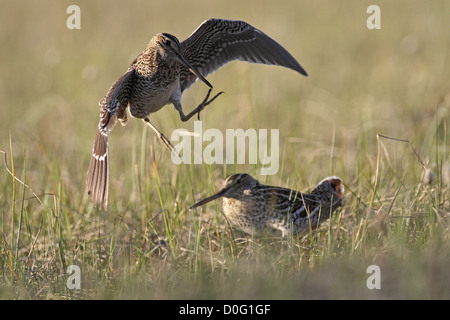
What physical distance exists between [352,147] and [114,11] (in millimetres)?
11101

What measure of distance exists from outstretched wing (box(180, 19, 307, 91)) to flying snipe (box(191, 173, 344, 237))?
4.09ft

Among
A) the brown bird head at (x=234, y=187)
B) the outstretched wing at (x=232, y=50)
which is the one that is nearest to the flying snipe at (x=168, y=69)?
the outstretched wing at (x=232, y=50)

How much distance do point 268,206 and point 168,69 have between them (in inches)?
60.8

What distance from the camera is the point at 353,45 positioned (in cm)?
1459

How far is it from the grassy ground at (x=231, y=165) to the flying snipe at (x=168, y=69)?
39 centimetres

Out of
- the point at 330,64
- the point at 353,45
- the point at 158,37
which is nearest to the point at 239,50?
the point at 158,37

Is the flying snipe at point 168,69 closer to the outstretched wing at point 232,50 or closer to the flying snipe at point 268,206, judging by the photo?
the outstretched wing at point 232,50

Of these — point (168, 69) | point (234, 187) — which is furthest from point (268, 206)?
point (168, 69)

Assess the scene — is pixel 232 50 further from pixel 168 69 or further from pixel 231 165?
pixel 231 165

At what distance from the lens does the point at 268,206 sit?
6.33 meters

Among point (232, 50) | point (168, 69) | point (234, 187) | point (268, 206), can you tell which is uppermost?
point (232, 50)

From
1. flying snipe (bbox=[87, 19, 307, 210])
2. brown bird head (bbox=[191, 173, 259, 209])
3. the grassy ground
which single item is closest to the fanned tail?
flying snipe (bbox=[87, 19, 307, 210])

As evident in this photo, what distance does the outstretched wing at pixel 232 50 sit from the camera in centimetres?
687
